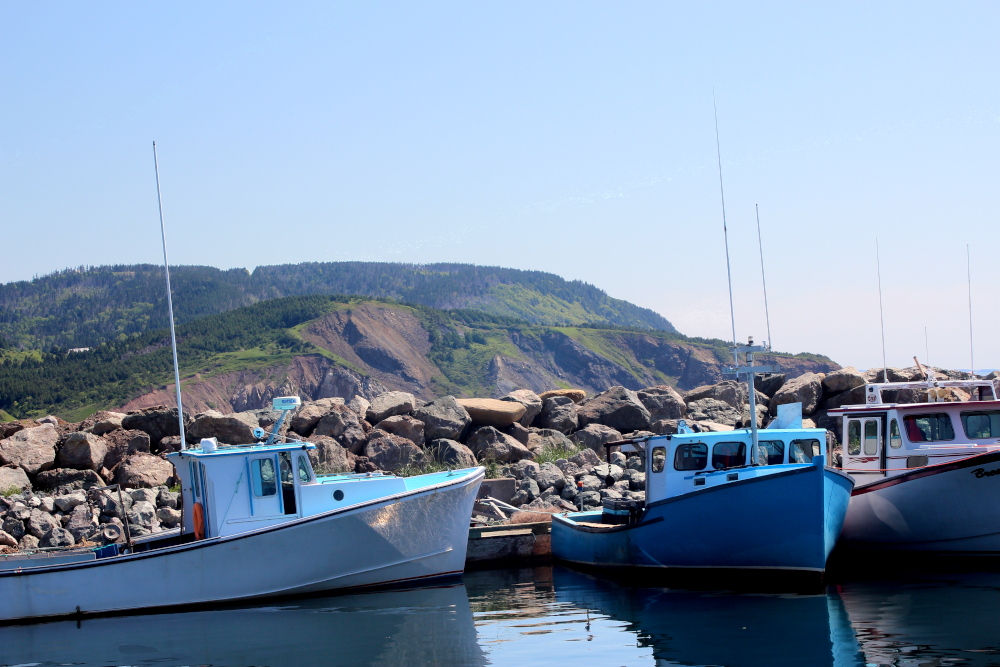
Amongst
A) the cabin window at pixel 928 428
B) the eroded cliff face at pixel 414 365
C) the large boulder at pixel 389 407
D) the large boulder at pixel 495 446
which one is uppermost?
the large boulder at pixel 389 407

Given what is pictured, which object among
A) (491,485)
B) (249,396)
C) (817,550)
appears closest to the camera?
(817,550)

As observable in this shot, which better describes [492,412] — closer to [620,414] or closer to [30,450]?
[620,414]

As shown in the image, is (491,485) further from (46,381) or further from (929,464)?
(46,381)

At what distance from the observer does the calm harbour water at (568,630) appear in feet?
35.9

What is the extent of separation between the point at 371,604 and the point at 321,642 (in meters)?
2.67

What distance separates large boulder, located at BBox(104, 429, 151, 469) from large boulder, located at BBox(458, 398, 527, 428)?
352 inches

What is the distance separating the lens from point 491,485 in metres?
22.5

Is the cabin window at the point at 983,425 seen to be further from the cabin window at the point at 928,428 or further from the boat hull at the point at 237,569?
the boat hull at the point at 237,569

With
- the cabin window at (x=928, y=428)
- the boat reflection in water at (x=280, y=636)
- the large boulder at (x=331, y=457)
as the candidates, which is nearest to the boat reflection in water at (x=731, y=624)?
the boat reflection in water at (x=280, y=636)

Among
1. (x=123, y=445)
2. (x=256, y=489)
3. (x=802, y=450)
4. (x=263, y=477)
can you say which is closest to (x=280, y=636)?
(x=256, y=489)

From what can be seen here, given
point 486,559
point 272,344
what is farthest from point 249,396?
point 486,559

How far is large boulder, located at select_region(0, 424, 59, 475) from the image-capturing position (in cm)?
2303

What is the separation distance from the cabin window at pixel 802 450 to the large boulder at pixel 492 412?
43.7 ft

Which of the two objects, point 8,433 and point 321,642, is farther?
point 8,433
